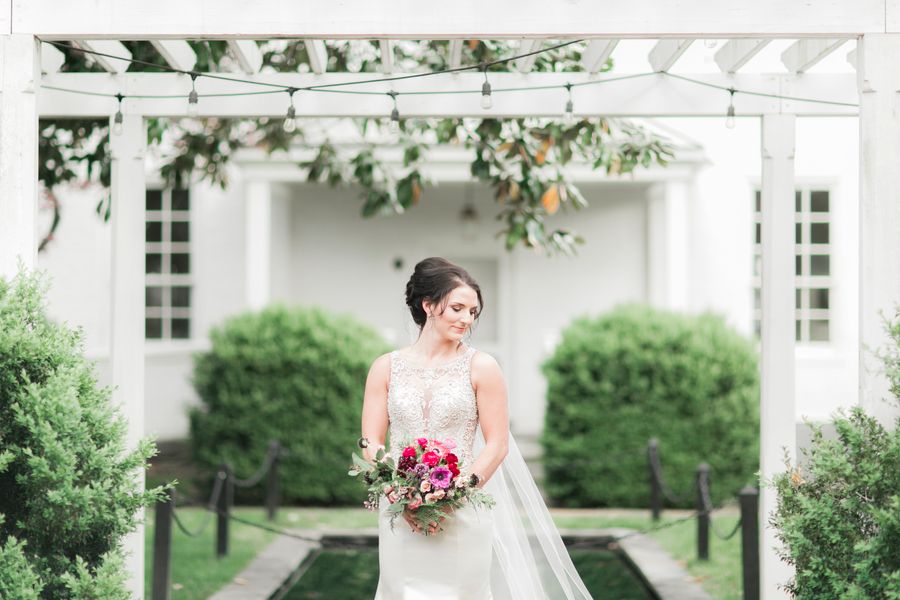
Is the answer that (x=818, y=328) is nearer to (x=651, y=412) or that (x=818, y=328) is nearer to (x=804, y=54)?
(x=651, y=412)

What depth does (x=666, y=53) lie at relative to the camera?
596 centimetres

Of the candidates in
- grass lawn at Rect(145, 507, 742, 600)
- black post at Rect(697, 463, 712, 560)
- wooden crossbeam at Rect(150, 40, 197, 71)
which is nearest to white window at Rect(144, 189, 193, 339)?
grass lawn at Rect(145, 507, 742, 600)

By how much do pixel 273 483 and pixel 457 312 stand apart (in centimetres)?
614

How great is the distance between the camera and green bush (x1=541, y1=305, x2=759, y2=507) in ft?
36.3

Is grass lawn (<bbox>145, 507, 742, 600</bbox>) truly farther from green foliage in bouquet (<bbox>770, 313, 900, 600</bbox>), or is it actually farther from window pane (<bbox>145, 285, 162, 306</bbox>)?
window pane (<bbox>145, 285, 162, 306</bbox>)

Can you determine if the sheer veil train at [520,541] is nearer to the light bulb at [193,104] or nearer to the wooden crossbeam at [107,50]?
the light bulb at [193,104]

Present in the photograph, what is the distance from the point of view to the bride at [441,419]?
179 inches

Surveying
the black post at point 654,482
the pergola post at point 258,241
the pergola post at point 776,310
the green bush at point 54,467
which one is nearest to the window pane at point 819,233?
the black post at point 654,482

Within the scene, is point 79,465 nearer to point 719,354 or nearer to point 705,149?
point 719,354

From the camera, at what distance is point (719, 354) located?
11.1 metres

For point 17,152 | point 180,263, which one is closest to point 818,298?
point 180,263

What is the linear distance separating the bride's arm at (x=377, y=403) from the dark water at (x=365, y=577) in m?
3.50
